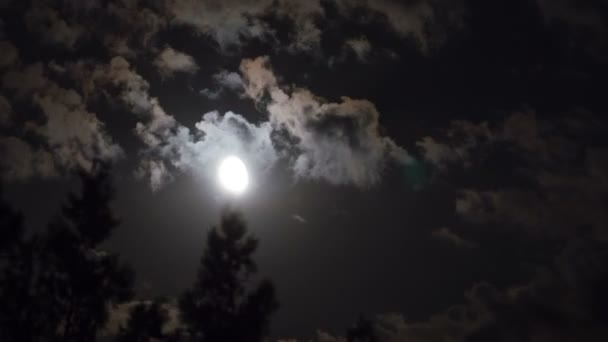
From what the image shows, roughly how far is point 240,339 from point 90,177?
8.41m

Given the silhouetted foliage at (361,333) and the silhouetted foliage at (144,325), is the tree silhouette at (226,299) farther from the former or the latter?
the silhouetted foliage at (361,333)

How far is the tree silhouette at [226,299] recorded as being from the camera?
86.0ft

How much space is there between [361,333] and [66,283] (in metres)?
15.8

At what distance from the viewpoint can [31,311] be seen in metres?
26.2

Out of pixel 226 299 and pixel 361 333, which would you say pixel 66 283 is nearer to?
pixel 226 299

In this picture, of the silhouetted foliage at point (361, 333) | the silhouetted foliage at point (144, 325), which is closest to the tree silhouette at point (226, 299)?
the silhouetted foliage at point (144, 325)

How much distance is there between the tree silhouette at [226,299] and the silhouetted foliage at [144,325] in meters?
0.88

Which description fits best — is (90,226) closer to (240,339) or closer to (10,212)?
(10,212)

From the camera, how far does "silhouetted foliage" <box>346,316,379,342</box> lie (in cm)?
3712

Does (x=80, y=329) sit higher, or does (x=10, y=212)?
(x=10, y=212)

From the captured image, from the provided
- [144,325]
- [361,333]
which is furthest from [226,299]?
[361,333]

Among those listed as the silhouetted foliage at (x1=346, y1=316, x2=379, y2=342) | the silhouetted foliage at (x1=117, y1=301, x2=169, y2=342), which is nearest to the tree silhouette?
the silhouetted foliage at (x1=117, y1=301, x2=169, y2=342)

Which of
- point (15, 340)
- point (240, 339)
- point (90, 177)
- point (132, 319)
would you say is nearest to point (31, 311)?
point (15, 340)

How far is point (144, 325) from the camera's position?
2666cm
